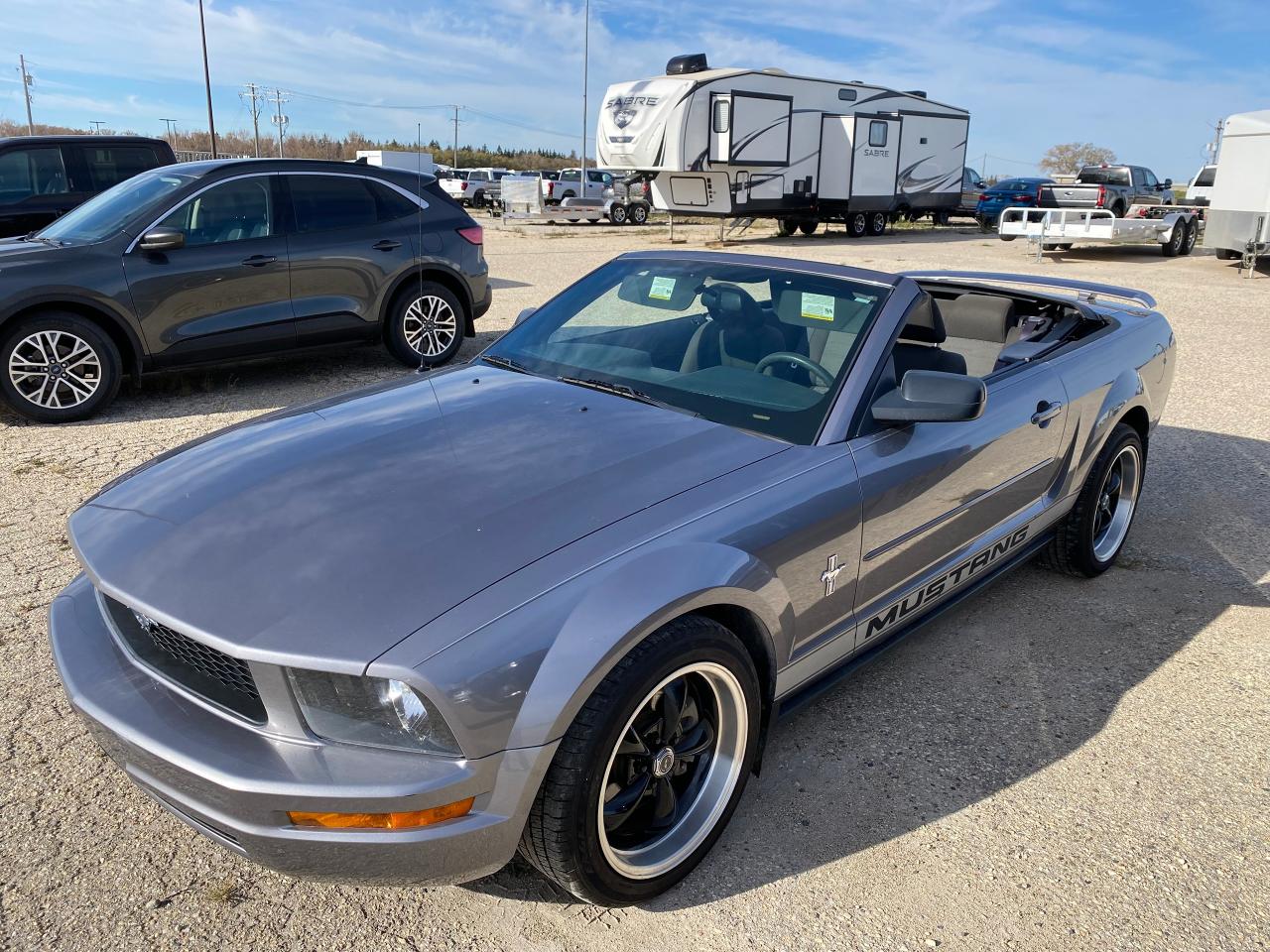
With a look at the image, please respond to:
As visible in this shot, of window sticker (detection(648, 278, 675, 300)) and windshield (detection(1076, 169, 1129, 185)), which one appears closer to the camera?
window sticker (detection(648, 278, 675, 300))

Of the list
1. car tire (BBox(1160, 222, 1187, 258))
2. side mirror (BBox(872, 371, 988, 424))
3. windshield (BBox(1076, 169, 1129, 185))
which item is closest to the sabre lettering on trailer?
Result: side mirror (BBox(872, 371, 988, 424))

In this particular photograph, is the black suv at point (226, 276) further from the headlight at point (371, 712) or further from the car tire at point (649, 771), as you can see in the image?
the headlight at point (371, 712)

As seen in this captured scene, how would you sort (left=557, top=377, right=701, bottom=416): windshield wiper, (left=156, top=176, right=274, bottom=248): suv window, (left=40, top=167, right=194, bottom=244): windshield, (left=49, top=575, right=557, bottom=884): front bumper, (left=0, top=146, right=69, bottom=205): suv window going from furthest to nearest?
(left=0, top=146, right=69, bottom=205): suv window, (left=156, top=176, right=274, bottom=248): suv window, (left=40, top=167, right=194, bottom=244): windshield, (left=557, top=377, right=701, bottom=416): windshield wiper, (left=49, top=575, right=557, bottom=884): front bumper

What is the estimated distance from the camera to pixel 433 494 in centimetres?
238

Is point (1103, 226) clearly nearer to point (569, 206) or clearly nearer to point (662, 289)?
point (569, 206)

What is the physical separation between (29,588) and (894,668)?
3.48 m

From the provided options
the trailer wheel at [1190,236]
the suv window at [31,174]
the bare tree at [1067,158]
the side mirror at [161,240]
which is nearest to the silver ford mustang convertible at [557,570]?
the side mirror at [161,240]

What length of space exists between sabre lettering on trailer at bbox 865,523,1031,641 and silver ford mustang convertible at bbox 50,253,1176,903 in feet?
0.05

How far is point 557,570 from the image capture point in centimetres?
208

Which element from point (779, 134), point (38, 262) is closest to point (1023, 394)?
point (38, 262)

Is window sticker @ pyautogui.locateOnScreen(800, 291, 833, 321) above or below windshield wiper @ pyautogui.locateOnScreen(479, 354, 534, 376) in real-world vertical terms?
above

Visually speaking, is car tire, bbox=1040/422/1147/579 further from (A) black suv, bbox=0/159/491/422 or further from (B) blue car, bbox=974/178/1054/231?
(B) blue car, bbox=974/178/1054/231

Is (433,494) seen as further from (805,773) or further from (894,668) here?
(894,668)

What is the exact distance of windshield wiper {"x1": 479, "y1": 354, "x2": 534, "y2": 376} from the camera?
339cm
